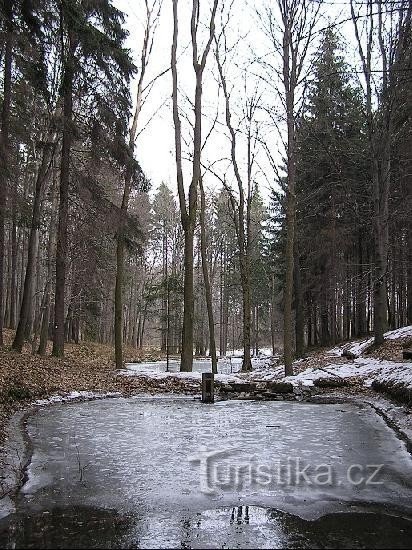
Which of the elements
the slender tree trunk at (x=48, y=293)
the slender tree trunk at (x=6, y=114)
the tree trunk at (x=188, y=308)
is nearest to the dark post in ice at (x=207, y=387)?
the tree trunk at (x=188, y=308)

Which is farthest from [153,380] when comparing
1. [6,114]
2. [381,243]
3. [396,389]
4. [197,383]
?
[381,243]

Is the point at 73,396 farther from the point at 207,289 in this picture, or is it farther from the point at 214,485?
the point at 207,289

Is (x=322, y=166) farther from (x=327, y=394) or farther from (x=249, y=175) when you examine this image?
(x=327, y=394)

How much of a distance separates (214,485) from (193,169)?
13.5 meters

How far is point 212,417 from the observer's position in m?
9.16

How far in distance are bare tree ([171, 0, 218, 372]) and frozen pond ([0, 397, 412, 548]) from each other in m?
8.04

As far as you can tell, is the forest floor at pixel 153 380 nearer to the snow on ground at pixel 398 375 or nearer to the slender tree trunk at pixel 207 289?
the snow on ground at pixel 398 375

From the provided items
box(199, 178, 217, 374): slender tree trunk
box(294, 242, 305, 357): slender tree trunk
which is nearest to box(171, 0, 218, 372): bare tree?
box(199, 178, 217, 374): slender tree trunk

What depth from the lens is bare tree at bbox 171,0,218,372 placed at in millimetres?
16656

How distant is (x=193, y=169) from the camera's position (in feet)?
56.0

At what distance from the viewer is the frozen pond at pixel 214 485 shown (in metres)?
3.73

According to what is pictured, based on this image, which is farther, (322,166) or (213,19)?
(322,166)

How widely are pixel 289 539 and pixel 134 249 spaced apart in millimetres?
16262

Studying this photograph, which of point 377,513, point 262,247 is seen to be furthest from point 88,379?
point 262,247
